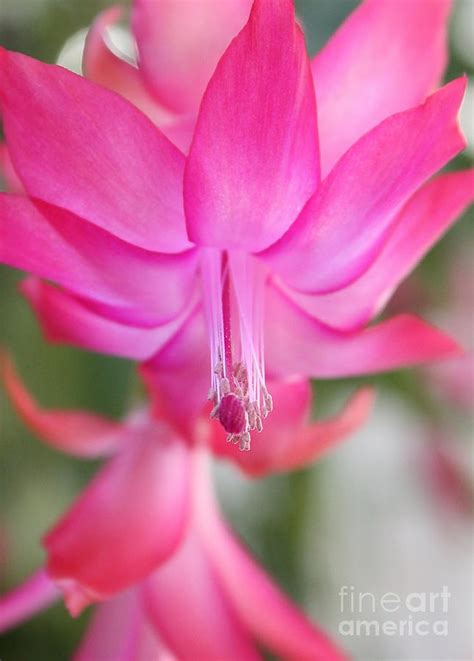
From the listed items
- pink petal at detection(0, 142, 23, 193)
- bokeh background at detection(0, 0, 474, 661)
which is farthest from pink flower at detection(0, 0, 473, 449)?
bokeh background at detection(0, 0, 474, 661)

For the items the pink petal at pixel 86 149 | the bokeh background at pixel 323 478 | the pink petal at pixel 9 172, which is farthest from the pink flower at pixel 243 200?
the bokeh background at pixel 323 478

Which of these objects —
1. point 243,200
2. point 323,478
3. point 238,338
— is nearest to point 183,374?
point 238,338

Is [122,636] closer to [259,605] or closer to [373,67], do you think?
[259,605]

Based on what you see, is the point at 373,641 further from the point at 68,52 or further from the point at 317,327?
the point at 68,52

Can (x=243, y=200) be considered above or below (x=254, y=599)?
above

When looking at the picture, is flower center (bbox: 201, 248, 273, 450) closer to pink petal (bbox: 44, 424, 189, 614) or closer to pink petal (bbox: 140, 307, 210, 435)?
pink petal (bbox: 140, 307, 210, 435)

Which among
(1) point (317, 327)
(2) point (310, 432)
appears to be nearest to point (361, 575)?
(2) point (310, 432)

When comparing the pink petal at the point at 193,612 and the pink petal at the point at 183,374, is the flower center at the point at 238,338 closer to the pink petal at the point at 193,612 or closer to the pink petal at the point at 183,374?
the pink petal at the point at 183,374
